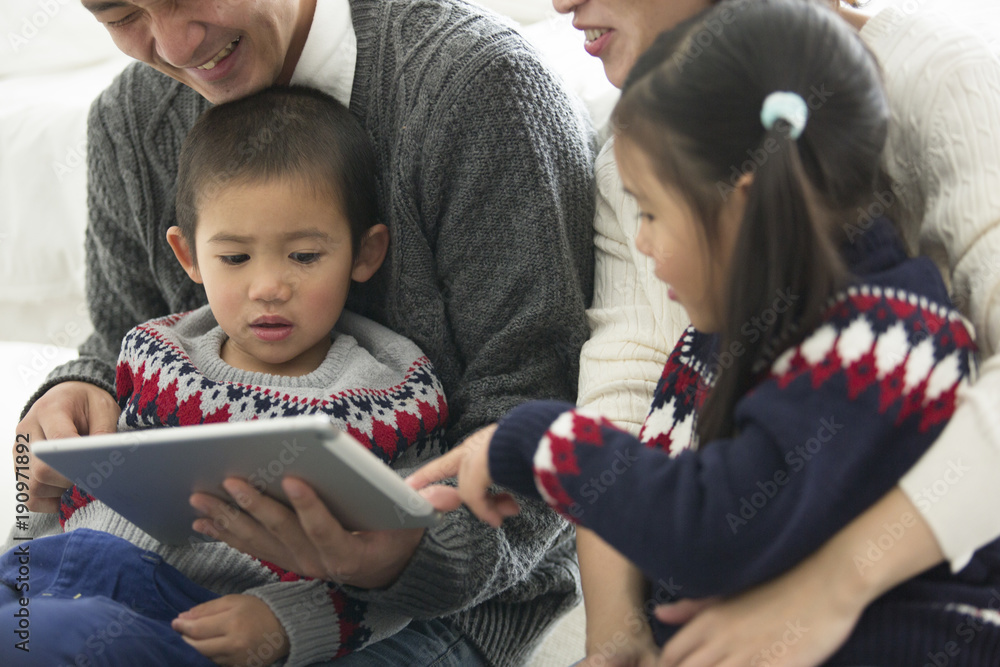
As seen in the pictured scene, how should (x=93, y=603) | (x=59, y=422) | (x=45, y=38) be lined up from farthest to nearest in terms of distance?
1. (x=45, y=38)
2. (x=59, y=422)
3. (x=93, y=603)

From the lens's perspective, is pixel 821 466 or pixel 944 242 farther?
pixel 944 242

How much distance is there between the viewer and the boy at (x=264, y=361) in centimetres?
97

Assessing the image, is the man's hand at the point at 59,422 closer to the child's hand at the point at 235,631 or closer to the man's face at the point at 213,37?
the child's hand at the point at 235,631

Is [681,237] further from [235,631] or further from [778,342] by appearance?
[235,631]

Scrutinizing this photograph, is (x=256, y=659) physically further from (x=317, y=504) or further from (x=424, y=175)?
(x=424, y=175)

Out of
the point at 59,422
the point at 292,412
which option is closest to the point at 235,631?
the point at 292,412

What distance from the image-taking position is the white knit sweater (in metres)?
0.69

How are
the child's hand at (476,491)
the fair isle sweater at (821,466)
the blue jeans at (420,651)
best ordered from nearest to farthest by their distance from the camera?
the fair isle sweater at (821,466), the child's hand at (476,491), the blue jeans at (420,651)

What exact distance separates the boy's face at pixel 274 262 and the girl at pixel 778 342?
1.36ft

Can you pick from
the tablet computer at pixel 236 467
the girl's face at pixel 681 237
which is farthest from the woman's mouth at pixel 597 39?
the tablet computer at pixel 236 467

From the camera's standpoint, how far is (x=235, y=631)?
0.92 metres

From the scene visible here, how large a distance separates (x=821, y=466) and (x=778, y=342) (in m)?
0.11

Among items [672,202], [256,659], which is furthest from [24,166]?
[672,202]

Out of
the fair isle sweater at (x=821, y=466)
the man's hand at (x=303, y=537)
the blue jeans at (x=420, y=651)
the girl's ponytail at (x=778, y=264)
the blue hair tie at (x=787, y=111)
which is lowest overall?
the blue jeans at (x=420, y=651)
